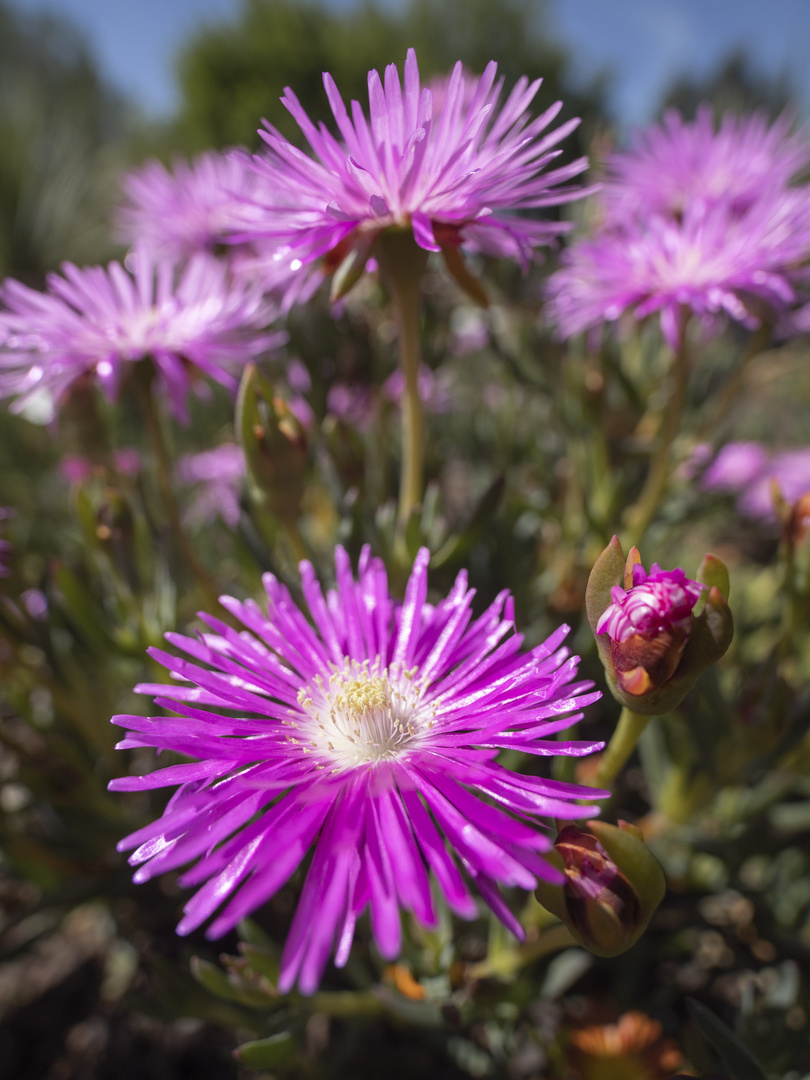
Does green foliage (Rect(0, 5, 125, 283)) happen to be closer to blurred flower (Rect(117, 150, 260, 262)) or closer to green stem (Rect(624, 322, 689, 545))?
blurred flower (Rect(117, 150, 260, 262))

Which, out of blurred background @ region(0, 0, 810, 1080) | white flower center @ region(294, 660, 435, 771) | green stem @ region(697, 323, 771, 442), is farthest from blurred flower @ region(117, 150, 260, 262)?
white flower center @ region(294, 660, 435, 771)

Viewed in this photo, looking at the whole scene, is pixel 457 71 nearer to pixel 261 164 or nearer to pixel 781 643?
pixel 261 164

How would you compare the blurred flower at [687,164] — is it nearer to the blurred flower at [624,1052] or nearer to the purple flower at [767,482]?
the purple flower at [767,482]

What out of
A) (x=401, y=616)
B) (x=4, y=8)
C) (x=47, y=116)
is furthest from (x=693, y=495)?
(x=4, y=8)

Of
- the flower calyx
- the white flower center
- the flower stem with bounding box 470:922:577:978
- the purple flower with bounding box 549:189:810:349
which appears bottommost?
the flower stem with bounding box 470:922:577:978

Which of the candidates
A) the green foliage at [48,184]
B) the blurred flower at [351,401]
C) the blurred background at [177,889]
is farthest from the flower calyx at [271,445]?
the green foliage at [48,184]

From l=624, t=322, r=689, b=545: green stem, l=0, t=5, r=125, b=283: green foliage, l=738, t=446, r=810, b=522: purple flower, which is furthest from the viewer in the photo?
l=0, t=5, r=125, b=283: green foliage
